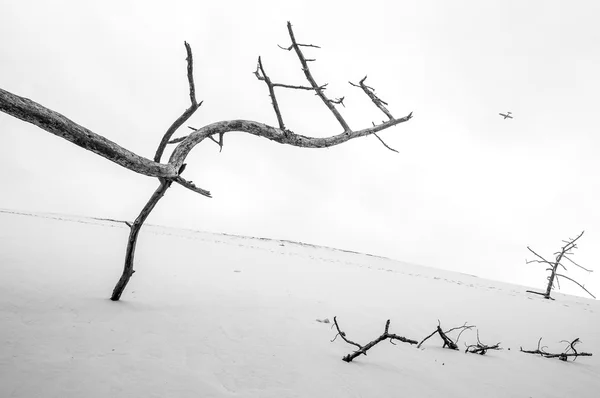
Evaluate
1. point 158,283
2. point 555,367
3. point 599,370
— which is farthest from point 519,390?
point 158,283

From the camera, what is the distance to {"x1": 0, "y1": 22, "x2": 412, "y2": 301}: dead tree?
77.3 inches

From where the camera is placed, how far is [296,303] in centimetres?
393

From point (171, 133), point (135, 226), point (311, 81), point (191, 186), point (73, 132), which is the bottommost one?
point (135, 226)

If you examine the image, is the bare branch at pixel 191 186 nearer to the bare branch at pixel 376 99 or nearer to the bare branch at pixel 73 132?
the bare branch at pixel 73 132

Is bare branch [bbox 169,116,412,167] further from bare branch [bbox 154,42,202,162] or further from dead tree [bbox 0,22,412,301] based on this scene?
bare branch [bbox 154,42,202,162]

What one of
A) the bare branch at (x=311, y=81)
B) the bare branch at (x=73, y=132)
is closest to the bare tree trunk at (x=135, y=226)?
the bare branch at (x=73, y=132)

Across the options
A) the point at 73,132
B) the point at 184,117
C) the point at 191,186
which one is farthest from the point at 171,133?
the point at 73,132

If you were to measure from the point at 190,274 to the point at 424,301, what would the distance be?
4.55 metres

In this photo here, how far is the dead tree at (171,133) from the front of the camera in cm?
196

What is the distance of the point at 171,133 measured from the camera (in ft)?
9.90

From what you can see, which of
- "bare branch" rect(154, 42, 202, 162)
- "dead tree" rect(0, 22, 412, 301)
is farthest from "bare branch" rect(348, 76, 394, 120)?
"bare branch" rect(154, 42, 202, 162)

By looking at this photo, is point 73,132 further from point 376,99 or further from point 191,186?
point 376,99

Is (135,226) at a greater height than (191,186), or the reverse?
(191,186)

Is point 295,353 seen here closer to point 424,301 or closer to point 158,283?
point 158,283
